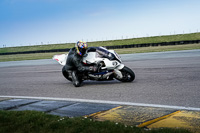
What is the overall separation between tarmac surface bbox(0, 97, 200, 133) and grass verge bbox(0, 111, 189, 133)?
0.88ft

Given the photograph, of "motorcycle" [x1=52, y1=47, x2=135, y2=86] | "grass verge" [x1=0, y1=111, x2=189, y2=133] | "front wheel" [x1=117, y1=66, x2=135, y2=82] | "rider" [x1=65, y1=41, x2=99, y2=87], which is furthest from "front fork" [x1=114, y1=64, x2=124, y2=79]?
"grass verge" [x1=0, y1=111, x2=189, y2=133]

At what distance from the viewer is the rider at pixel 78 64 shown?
7992mm

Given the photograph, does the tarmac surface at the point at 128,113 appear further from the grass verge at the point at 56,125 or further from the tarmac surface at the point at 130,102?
the grass verge at the point at 56,125

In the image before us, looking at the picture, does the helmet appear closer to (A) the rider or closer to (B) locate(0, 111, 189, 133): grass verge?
(A) the rider

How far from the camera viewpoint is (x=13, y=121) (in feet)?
14.4

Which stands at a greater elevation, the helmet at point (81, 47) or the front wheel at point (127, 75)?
the helmet at point (81, 47)

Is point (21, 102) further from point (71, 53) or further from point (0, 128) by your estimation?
point (71, 53)

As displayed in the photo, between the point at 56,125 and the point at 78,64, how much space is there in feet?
14.0

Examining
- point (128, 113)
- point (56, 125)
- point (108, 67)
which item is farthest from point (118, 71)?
point (56, 125)

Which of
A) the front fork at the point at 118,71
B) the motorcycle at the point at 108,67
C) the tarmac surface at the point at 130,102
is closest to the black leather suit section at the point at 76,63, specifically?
the motorcycle at the point at 108,67

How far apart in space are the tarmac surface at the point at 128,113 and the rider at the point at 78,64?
7.94 feet

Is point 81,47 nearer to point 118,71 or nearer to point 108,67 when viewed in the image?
point 108,67

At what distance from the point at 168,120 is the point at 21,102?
149 inches

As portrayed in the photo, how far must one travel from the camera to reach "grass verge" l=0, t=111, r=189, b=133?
11.8ft
